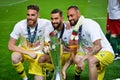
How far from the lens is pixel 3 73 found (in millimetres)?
7074

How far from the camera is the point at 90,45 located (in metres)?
5.86

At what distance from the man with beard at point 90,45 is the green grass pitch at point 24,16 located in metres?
0.85

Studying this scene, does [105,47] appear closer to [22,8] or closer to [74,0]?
[22,8]

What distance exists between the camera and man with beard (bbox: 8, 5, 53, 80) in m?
6.12

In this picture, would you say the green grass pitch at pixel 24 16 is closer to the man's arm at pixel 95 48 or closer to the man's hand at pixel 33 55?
the man's hand at pixel 33 55

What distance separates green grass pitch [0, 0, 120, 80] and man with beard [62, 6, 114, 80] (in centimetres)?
85

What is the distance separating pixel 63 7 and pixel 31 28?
31.1ft

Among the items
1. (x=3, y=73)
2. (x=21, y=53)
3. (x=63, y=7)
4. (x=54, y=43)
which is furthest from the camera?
(x=63, y=7)

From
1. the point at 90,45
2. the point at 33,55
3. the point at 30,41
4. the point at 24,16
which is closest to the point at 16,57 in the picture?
the point at 33,55

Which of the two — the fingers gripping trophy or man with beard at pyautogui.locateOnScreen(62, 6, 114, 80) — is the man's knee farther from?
the fingers gripping trophy

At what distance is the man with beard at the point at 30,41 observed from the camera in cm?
612

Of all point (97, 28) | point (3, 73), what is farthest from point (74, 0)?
point (97, 28)

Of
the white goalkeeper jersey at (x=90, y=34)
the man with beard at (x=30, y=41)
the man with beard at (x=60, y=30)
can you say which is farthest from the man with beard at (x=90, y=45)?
the man with beard at (x=30, y=41)

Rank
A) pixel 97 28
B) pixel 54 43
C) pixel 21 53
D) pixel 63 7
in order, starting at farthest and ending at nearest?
pixel 63 7 → pixel 21 53 → pixel 97 28 → pixel 54 43
